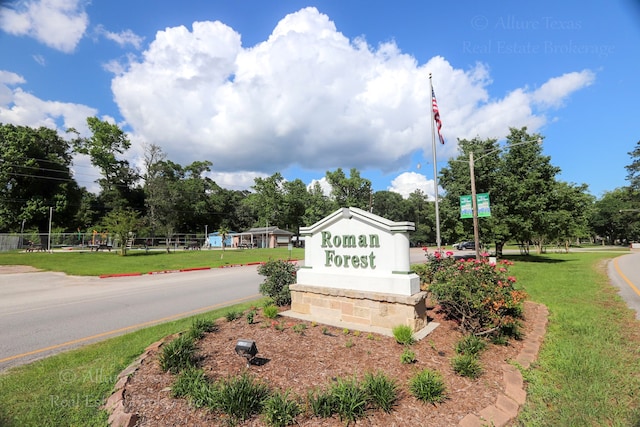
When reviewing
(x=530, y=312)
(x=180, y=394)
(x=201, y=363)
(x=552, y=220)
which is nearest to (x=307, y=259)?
(x=201, y=363)

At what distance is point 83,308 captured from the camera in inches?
337

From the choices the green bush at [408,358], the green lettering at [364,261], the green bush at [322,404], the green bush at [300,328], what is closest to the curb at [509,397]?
the green bush at [408,358]

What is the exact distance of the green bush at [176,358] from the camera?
383 cm

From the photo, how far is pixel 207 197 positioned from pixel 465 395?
74.7 metres

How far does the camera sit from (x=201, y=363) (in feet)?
13.3

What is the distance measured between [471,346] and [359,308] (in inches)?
76.4

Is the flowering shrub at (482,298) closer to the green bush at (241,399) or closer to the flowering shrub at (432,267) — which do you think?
the flowering shrub at (432,267)

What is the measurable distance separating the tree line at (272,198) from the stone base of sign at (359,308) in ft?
37.9

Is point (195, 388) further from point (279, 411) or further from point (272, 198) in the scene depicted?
point (272, 198)

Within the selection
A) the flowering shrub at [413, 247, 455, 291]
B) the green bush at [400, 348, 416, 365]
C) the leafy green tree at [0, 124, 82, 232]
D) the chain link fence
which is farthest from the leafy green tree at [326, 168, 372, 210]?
the green bush at [400, 348, 416, 365]

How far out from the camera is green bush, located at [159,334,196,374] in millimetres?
3832

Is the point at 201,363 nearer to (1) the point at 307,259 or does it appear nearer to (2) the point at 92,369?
(2) the point at 92,369

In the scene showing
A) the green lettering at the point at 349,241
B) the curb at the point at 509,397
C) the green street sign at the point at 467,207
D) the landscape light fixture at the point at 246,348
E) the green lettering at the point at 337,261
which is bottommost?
the curb at the point at 509,397

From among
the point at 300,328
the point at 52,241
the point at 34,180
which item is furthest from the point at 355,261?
the point at 34,180
